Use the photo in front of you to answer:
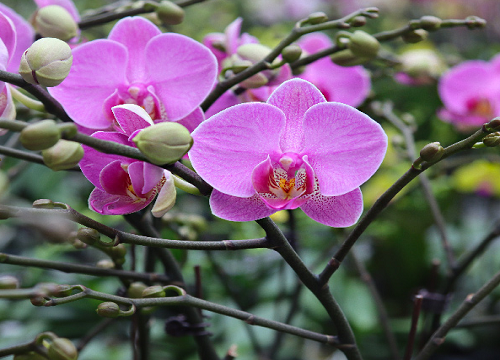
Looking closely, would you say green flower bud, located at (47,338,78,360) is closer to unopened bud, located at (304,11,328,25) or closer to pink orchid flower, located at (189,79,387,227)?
pink orchid flower, located at (189,79,387,227)

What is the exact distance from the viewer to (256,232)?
0.86 m

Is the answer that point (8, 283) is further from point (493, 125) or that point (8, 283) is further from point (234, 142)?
point (493, 125)

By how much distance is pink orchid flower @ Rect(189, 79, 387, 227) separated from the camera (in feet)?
1.00

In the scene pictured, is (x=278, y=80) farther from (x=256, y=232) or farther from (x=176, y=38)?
(x=256, y=232)

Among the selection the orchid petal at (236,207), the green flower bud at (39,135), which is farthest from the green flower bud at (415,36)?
the green flower bud at (39,135)

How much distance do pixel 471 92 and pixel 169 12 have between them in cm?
56

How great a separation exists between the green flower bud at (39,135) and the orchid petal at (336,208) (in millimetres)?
184

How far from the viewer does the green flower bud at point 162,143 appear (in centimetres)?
24

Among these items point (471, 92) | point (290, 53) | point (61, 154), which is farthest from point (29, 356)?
point (471, 92)

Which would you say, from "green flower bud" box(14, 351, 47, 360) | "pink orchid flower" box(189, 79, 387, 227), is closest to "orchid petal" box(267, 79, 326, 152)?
"pink orchid flower" box(189, 79, 387, 227)

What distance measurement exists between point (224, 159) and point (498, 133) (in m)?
0.18

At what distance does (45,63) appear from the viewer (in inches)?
10.8

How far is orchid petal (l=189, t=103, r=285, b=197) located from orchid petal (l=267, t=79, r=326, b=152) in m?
0.01

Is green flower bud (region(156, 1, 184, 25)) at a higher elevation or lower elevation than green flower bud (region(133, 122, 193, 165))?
higher
